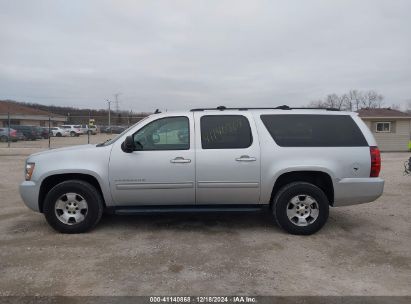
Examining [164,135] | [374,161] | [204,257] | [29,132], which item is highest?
[29,132]

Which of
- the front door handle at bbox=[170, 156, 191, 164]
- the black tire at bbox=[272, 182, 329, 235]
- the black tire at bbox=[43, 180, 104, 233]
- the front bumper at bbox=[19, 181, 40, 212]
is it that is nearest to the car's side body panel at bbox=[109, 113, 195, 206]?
the front door handle at bbox=[170, 156, 191, 164]

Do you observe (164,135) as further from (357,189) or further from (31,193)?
(357,189)

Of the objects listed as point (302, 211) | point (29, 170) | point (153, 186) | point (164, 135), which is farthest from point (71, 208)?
point (302, 211)

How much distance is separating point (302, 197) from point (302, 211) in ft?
0.66

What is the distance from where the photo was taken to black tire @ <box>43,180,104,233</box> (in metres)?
5.48

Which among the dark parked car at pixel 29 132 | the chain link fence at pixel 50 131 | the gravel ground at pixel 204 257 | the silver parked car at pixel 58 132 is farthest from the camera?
the silver parked car at pixel 58 132

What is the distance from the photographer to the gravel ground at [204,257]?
390 cm

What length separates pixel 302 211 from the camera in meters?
5.59

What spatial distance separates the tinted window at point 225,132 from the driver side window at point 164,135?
27 centimetres

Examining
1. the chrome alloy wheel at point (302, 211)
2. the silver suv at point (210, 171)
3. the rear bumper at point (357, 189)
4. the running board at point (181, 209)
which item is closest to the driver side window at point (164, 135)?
the silver suv at point (210, 171)

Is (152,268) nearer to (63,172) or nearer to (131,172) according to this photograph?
(131,172)

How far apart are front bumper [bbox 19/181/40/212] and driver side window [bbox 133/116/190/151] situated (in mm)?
1548

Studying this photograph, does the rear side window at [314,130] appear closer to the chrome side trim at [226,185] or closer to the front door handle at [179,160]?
the chrome side trim at [226,185]

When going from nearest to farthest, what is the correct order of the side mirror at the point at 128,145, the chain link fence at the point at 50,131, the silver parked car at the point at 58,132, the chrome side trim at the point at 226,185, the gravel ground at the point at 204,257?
the gravel ground at the point at 204,257
the side mirror at the point at 128,145
the chrome side trim at the point at 226,185
the chain link fence at the point at 50,131
the silver parked car at the point at 58,132
